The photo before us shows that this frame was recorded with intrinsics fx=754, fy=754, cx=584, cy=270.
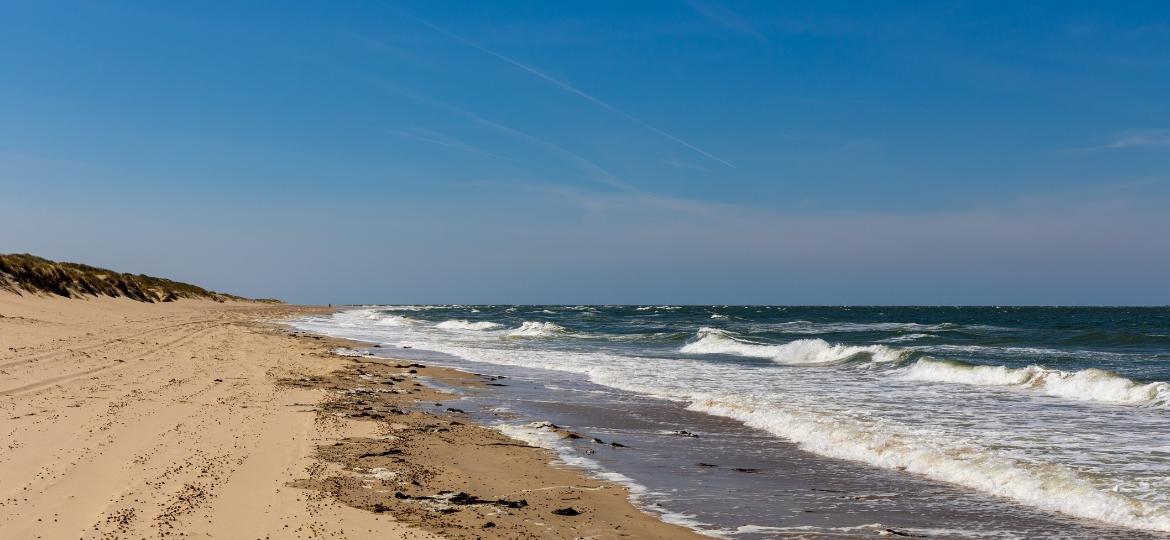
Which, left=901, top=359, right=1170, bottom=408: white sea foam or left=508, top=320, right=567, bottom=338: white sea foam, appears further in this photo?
left=508, top=320, right=567, bottom=338: white sea foam

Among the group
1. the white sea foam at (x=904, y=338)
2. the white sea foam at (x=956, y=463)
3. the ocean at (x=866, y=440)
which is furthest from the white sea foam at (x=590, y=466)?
the white sea foam at (x=904, y=338)

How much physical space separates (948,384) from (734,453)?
11.4 meters

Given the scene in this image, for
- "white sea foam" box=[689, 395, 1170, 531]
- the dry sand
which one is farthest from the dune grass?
"white sea foam" box=[689, 395, 1170, 531]

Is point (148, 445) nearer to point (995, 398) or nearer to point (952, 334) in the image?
point (995, 398)

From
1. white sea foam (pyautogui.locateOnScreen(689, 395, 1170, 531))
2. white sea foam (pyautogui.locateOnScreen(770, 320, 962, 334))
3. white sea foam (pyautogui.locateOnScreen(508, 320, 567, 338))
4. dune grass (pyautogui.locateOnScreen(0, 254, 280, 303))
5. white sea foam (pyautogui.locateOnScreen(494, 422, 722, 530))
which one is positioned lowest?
white sea foam (pyautogui.locateOnScreen(494, 422, 722, 530))

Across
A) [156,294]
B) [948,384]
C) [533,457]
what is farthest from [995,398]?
[156,294]

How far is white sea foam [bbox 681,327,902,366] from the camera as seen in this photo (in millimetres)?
26172

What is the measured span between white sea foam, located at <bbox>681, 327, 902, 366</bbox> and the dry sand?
17076 millimetres

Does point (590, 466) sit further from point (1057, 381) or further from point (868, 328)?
point (868, 328)

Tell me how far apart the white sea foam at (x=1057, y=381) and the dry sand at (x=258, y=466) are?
12633 millimetres

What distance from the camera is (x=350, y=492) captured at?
649 centimetres

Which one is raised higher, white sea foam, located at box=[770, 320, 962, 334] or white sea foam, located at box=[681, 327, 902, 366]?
white sea foam, located at box=[770, 320, 962, 334]

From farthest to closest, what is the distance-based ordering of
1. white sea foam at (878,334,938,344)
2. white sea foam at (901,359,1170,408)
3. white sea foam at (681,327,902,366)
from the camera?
1. white sea foam at (878,334,938,344)
2. white sea foam at (681,327,902,366)
3. white sea foam at (901,359,1170,408)

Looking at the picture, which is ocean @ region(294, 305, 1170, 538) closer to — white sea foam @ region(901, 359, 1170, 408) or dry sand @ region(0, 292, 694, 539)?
white sea foam @ region(901, 359, 1170, 408)
